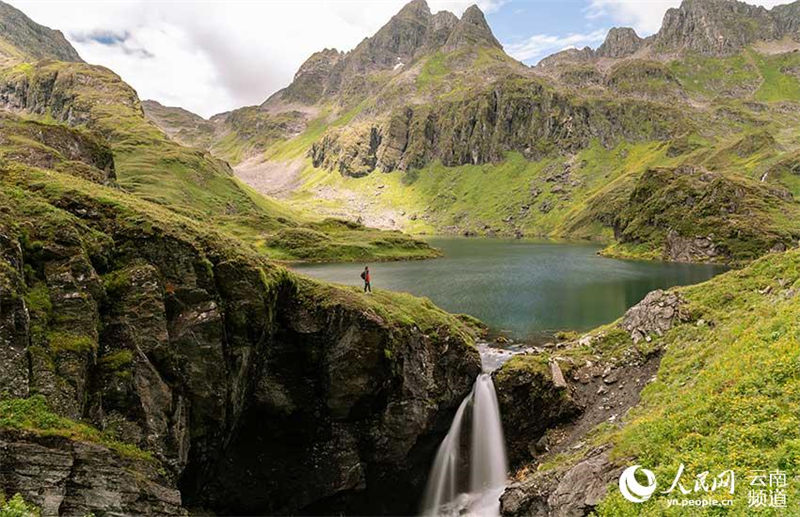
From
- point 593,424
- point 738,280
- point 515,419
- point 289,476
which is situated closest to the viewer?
point 289,476

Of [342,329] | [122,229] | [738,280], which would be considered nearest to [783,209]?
[738,280]

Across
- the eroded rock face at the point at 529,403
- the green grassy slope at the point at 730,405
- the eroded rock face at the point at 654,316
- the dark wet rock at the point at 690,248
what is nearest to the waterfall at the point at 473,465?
the eroded rock face at the point at 529,403

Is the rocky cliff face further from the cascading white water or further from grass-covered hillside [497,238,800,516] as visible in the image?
grass-covered hillside [497,238,800,516]

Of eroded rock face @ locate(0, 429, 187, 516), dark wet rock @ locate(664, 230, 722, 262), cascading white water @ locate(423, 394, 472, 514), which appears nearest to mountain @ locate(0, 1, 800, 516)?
eroded rock face @ locate(0, 429, 187, 516)

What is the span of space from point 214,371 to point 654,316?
3388cm

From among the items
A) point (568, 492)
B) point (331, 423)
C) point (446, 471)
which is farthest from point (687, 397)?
point (331, 423)

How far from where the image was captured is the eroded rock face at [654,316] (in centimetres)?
3581

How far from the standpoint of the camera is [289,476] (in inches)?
1109

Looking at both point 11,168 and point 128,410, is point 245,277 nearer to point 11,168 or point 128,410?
point 128,410

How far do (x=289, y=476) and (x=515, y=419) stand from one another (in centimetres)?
1677

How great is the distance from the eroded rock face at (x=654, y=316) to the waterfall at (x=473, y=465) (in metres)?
13.9

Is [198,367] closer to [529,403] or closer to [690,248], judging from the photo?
[529,403]

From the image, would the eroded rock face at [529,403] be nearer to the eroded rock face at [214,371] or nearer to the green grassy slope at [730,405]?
the eroded rock face at [214,371]

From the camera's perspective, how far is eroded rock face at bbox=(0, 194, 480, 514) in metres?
16.4
